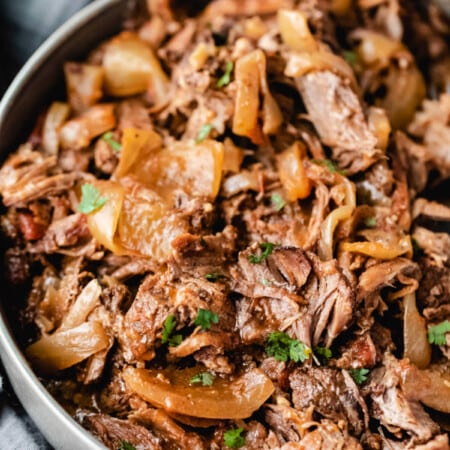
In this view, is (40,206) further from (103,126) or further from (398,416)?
(398,416)

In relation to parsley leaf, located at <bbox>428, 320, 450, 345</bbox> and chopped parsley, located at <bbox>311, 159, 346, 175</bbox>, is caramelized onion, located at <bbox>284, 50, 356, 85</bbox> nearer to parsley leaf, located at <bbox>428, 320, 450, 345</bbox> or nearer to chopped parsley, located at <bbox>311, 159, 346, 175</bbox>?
chopped parsley, located at <bbox>311, 159, 346, 175</bbox>

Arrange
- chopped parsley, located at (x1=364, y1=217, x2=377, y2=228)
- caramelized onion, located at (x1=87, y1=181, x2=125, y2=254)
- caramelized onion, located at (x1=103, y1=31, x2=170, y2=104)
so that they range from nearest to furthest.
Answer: caramelized onion, located at (x1=87, y1=181, x2=125, y2=254)
chopped parsley, located at (x1=364, y1=217, x2=377, y2=228)
caramelized onion, located at (x1=103, y1=31, x2=170, y2=104)

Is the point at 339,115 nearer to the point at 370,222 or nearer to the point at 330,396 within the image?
the point at 370,222

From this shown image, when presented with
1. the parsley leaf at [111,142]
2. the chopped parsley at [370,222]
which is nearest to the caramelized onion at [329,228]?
the chopped parsley at [370,222]

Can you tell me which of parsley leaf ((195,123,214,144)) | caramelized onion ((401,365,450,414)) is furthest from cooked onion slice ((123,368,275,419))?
parsley leaf ((195,123,214,144))

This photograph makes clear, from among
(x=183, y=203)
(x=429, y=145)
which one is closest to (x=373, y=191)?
(x=429, y=145)

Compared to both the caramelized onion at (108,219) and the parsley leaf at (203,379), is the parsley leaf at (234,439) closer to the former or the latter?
the parsley leaf at (203,379)
